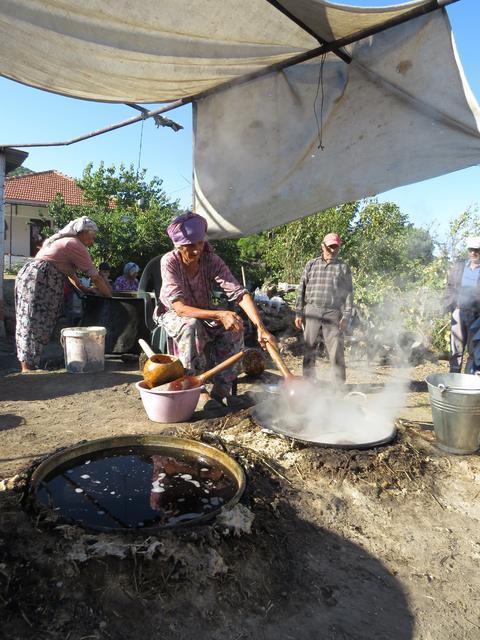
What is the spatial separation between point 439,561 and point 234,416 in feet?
5.88

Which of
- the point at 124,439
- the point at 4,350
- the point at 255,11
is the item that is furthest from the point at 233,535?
the point at 4,350

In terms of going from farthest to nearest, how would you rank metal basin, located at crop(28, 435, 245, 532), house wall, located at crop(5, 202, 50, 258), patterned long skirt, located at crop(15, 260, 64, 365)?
house wall, located at crop(5, 202, 50, 258)
patterned long skirt, located at crop(15, 260, 64, 365)
metal basin, located at crop(28, 435, 245, 532)

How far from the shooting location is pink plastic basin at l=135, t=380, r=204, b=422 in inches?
135

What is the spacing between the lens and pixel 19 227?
24156mm

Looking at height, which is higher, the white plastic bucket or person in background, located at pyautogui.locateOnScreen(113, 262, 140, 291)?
person in background, located at pyautogui.locateOnScreen(113, 262, 140, 291)

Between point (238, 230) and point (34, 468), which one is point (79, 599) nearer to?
point (34, 468)

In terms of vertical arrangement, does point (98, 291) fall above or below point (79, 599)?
above

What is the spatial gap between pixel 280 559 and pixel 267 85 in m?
3.50

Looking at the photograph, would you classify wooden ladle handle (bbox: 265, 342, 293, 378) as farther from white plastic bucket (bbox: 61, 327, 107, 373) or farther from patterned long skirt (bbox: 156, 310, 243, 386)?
white plastic bucket (bbox: 61, 327, 107, 373)

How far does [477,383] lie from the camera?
3732 millimetres

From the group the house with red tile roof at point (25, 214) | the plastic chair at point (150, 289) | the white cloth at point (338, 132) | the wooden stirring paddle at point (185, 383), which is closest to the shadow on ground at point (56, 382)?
the plastic chair at point (150, 289)

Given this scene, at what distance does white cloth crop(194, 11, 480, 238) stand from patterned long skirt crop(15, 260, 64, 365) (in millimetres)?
2381

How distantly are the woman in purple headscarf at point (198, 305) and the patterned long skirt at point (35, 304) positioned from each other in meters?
1.95

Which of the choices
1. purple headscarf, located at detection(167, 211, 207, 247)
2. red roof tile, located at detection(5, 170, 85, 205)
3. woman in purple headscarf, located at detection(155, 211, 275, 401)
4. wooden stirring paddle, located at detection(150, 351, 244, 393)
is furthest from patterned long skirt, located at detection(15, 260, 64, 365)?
red roof tile, located at detection(5, 170, 85, 205)
